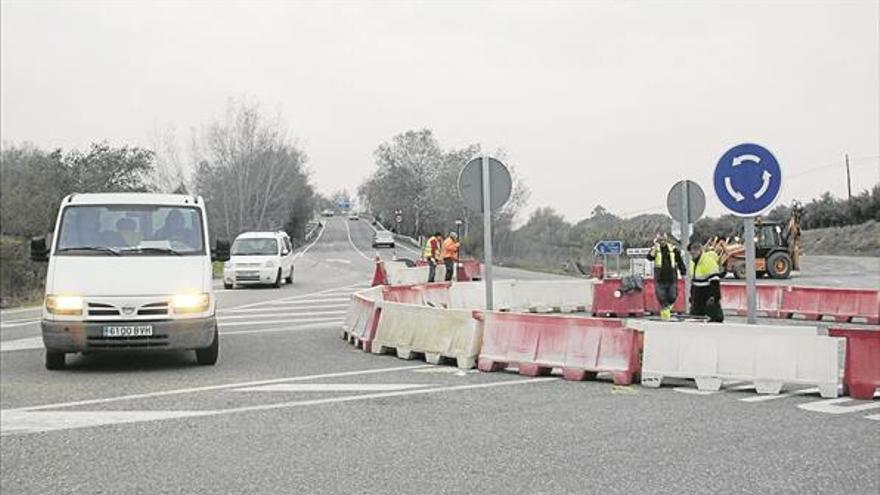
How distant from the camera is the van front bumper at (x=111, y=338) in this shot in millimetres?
9820

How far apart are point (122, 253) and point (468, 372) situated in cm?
461

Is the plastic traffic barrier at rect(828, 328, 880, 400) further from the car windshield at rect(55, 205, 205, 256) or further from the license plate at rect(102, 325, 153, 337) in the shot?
the car windshield at rect(55, 205, 205, 256)

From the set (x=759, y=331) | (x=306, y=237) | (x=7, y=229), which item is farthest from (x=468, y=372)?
(x=306, y=237)

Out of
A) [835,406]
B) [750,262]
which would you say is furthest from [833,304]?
[835,406]

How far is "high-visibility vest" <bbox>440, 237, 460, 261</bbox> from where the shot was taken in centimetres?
2561

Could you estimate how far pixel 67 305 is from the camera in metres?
9.86

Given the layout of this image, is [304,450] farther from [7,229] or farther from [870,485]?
[7,229]

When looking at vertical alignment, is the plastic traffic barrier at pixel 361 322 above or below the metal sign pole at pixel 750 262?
below

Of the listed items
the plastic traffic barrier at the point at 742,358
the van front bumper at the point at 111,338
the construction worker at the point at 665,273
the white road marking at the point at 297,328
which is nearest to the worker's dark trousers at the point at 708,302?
the construction worker at the point at 665,273

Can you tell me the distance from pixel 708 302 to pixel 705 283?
0.31m

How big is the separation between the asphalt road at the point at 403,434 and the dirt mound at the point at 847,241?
50.1 metres

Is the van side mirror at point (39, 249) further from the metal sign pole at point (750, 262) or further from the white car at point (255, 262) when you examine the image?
the white car at point (255, 262)

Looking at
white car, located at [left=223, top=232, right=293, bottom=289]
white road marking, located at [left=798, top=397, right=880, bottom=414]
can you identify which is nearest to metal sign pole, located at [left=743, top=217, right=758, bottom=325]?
white road marking, located at [left=798, top=397, right=880, bottom=414]

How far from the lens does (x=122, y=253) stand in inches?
417
